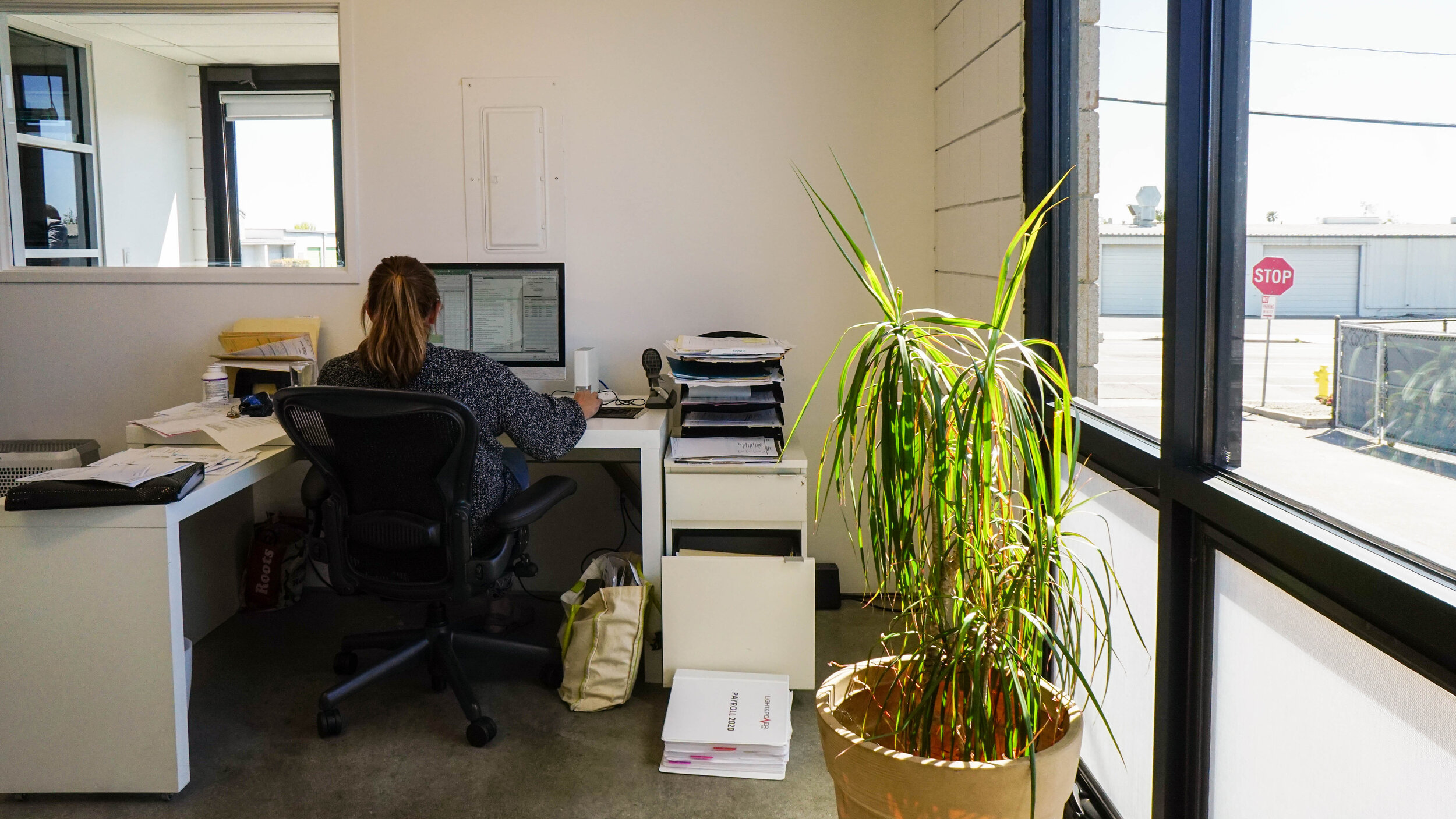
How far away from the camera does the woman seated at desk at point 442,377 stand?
237cm

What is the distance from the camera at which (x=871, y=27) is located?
320 cm

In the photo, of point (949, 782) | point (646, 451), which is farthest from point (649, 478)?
point (949, 782)

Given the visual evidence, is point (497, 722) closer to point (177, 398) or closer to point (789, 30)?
point (177, 398)

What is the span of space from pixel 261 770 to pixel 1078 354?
1994 millimetres

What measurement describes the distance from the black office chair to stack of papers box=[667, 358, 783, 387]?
0.43m

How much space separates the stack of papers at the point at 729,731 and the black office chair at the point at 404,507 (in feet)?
1.47

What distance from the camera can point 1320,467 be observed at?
127cm

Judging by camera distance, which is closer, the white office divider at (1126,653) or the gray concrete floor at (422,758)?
the white office divider at (1126,653)

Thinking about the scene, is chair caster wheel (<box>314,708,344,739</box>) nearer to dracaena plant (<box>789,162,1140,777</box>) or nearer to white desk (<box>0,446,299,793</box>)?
white desk (<box>0,446,299,793</box>)

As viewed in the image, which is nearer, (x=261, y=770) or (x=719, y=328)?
(x=261, y=770)

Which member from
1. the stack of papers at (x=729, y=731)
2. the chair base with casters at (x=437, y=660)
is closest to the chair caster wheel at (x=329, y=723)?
the chair base with casters at (x=437, y=660)

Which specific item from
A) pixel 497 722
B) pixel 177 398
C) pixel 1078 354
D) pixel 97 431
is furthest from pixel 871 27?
pixel 97 431

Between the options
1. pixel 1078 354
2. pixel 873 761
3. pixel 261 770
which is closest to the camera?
pixel 873 761

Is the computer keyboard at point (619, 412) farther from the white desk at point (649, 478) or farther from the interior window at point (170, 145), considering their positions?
the interior window at point (170, 145)
